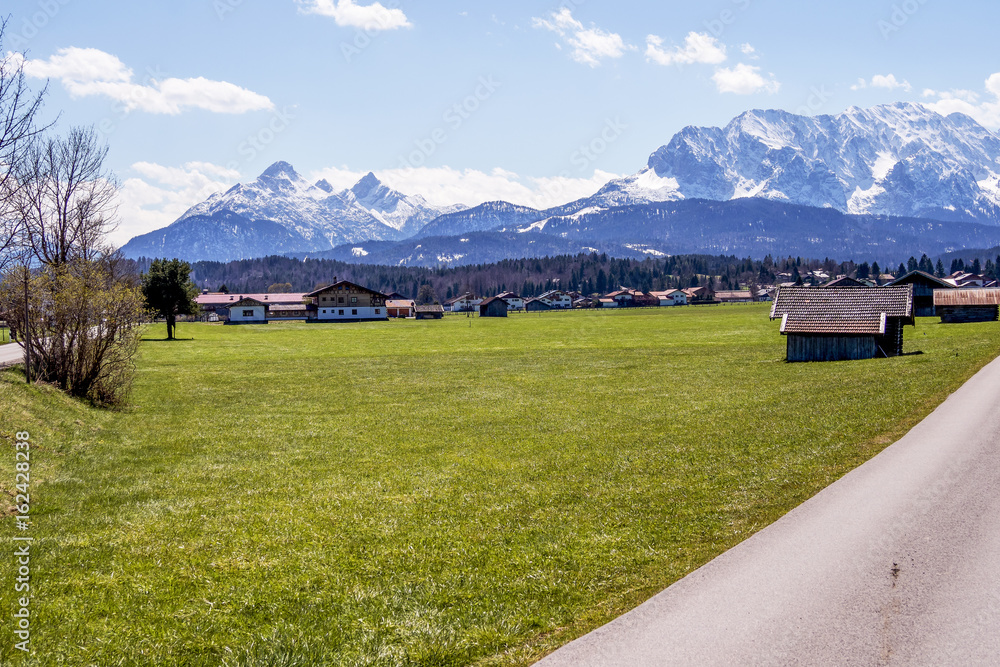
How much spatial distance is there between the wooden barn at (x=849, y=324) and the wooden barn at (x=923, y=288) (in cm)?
5800

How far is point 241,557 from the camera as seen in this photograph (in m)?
11.0

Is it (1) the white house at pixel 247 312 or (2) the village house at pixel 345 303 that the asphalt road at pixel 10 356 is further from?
(1) the white house at pixel 247 312

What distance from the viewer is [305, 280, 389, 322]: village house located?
468ft

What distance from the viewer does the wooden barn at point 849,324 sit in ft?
135

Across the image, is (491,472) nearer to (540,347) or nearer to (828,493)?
(828,493)

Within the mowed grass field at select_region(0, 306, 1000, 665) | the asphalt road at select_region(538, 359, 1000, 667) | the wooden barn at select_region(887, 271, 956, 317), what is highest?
the wooden barn at select_region(887, 271, 956, 317)

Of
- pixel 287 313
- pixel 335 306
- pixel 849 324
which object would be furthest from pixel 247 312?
pixel 849 324

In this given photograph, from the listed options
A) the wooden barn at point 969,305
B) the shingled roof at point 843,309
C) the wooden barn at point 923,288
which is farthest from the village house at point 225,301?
the shingled roof at point 843,309

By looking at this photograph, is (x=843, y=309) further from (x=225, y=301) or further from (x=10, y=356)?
(x=225, y=301)

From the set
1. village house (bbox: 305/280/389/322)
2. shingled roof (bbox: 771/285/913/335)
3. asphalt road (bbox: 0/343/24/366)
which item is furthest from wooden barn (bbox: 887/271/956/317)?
asphalt road (bbox: 0/343/24/366)

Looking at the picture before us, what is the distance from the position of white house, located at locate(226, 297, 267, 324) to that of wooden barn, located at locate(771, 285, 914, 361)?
124 m

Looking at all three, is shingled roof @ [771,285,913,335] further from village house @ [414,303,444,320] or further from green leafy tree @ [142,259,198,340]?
village house @ [414,303,444,320]

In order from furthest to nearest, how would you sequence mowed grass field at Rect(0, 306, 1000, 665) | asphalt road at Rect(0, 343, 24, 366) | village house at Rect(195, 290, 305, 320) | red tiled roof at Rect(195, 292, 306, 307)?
red tiled roof at Rect(195, 292, 306, 307) < village house at Rect(195, 290, 305, 320) < asphalt road at Rect(0, 343, 24, 366) < mowed grass field at Rect(0, 306, 1000, 665)

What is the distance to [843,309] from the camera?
4259cm
